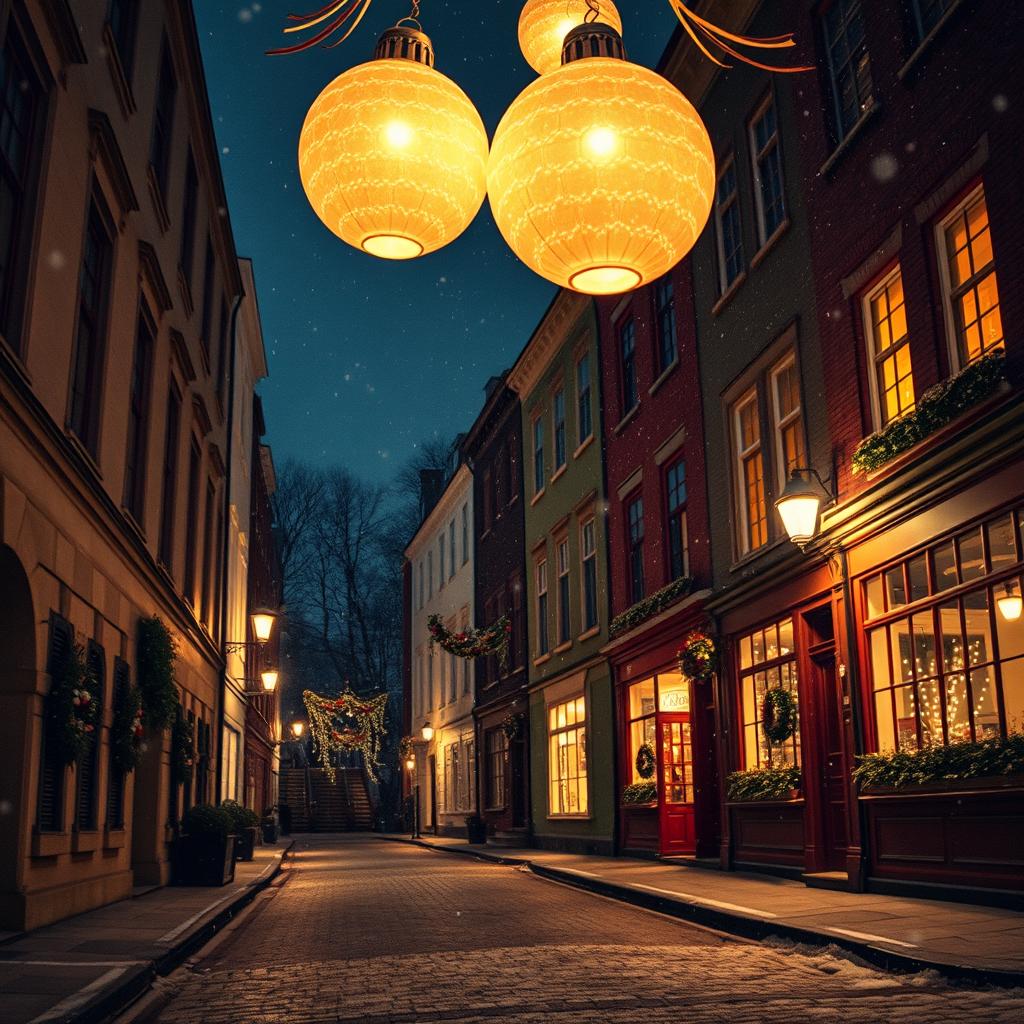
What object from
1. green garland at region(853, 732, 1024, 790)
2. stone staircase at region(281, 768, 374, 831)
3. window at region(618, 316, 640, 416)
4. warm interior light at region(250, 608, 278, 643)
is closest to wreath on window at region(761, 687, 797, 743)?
green garland at region(853, 732, 1024, 790)

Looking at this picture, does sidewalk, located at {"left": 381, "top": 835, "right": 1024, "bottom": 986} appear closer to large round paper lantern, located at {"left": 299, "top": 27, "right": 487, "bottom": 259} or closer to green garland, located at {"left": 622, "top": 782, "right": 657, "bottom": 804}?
green garland, located at {"left": 622, "top": 782, "right": 657, "bottom": 804}

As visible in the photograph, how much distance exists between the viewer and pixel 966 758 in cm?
985

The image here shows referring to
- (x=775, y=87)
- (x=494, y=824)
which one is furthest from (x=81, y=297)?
(x=494, y=824)

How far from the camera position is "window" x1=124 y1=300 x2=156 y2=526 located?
1409 cm

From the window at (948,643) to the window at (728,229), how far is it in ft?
20.8

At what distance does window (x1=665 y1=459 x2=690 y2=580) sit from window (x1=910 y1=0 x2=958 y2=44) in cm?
796

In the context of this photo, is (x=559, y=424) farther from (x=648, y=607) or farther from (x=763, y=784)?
(x=763, y=784)

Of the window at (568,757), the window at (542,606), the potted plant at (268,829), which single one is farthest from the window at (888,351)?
the potted plant at (268,829)

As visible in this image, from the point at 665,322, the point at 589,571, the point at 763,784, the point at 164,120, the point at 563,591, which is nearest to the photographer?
the point at 763,784

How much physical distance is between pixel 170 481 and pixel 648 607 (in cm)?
774

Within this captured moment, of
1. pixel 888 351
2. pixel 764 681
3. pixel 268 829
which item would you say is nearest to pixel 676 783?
pixel 764 681

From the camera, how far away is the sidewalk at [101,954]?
596cm

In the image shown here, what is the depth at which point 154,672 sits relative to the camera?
14.2 metres

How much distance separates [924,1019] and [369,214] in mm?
4722
